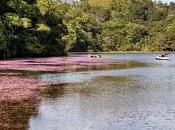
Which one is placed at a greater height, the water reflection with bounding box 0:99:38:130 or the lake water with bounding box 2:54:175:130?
the water reflection with bounding box 0:99:38:130

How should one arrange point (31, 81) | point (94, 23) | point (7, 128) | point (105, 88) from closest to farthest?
point (7, 128)
point (105, 88)
point (31, 81)
point (94, 23)

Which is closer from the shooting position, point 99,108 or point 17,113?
point 17,113

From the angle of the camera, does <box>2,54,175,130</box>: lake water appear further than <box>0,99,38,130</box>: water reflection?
Yes

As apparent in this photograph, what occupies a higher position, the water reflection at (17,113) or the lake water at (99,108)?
the water reflection at (17,113)

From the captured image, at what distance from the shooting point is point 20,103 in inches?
1044

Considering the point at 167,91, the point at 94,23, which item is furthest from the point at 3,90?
the point at 94,23

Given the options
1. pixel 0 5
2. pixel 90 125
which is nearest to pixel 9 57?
pixel 0 5

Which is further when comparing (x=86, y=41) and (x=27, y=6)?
(x=86, y=41)

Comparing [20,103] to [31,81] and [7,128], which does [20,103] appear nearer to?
[7,128]

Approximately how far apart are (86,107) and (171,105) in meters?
4.98

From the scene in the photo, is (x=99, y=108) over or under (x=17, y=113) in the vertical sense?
under

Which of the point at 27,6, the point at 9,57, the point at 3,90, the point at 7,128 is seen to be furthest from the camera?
the point at 27,6

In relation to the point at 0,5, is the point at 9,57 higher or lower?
lower

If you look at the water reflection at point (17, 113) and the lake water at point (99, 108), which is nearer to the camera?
the water reflection at point (17, 113)
